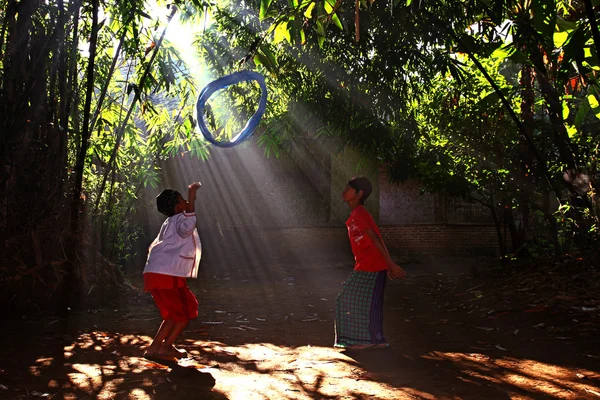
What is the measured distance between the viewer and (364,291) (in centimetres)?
539

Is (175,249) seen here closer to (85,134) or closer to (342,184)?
(85,134)

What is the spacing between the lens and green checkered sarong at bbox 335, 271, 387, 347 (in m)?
5.34

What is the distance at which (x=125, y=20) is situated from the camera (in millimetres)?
6688

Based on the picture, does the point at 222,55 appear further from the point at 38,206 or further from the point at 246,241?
the point at 246,241

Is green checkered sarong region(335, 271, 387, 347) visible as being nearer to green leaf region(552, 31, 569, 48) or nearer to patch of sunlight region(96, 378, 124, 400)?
patch of sunlight region(96, 378, 124, 400)

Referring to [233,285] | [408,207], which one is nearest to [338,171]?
[408,207]

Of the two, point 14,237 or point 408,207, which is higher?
point 408,207

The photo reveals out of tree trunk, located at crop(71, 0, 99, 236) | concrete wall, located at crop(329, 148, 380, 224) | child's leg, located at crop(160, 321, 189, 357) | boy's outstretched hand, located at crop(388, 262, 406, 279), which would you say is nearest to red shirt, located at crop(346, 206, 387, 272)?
boy's outstretched hand, located at crop(388, 262, 406, 279)

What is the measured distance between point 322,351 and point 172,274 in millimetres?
1453

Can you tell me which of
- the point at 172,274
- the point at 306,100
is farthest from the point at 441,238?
the point at 172,274

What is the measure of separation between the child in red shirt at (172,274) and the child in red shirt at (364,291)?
130 centimetres

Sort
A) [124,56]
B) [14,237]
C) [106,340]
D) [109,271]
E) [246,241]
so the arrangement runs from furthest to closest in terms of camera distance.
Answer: [246,241]
[109,271]
[124,56]
[14,237]
[106,340]

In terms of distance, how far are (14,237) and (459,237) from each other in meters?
14.8

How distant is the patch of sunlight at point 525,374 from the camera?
4.02 m
